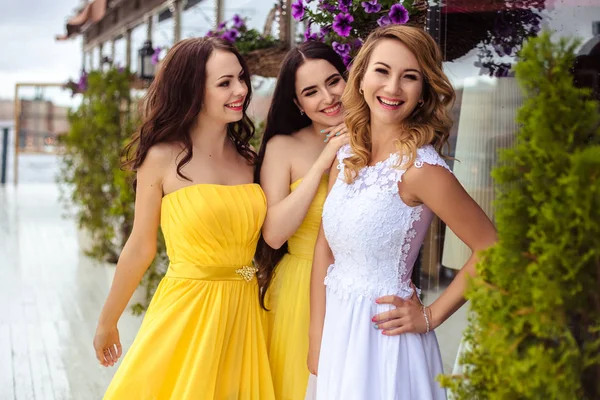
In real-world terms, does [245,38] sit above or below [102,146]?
above

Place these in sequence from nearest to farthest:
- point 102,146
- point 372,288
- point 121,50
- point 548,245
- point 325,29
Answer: point 548,245
point 372,288
point 325,29
point 102,146
point 121,50

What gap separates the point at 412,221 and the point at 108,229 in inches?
224

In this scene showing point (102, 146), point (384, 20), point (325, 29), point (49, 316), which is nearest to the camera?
point (384, 20)

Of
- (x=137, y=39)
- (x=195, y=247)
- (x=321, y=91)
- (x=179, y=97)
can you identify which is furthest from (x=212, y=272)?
(x=137, y=39)

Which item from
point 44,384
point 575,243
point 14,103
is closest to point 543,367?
point 575,243

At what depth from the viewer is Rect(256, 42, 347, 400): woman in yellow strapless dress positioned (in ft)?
7.73

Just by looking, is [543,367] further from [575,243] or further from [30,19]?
[30,19]

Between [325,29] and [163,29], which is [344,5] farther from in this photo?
[163,29]

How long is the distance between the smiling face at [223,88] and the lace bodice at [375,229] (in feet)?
1.65

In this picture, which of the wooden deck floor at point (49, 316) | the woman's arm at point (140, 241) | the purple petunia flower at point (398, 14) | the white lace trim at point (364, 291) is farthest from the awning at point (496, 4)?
the wooden deck floor at point (49, 316)

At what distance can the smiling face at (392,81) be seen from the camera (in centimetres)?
190

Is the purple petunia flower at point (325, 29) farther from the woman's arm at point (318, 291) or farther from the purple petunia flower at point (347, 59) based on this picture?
the woman's arm at point (318, 291)

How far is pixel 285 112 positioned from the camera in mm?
2533

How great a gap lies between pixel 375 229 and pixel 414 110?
34 centimetres
